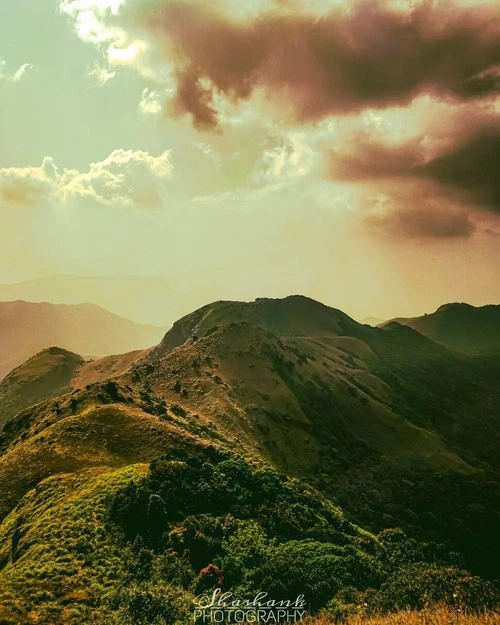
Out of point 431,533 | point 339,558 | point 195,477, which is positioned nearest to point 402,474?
point 431,533

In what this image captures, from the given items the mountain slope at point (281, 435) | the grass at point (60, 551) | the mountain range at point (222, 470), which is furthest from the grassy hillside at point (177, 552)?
the mountain slope at point (281, 435)

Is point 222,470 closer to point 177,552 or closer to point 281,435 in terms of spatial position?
point 177,552

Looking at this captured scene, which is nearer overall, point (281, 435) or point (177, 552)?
point (177, 552)

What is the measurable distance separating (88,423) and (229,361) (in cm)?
6843

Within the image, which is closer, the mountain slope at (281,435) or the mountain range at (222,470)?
the mountain range at (222,470)

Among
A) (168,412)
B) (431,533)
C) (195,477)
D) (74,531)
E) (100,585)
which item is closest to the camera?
(100,585)

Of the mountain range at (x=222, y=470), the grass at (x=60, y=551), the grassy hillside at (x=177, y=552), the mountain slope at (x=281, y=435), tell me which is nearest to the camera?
the grass at (x=60, y=551)

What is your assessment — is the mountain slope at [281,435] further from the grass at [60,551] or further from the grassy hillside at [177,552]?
the grassy hillside at [177,552]

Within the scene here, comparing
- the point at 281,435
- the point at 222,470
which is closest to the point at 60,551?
the point at 222,470

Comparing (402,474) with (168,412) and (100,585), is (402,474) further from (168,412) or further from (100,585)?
(100,585)

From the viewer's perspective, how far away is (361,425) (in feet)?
436

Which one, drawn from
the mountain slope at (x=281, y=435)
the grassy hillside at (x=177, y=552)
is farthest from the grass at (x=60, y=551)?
the mountain slope at (x=281, y=435)

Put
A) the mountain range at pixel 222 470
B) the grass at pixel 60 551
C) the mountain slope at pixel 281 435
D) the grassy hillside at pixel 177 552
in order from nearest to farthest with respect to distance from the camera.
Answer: the grass at pixel 60 551 → the grassy hillside at pixel 177 552 → the mountain range at pixel 222 470 → the mountain slope at pixel 281 435

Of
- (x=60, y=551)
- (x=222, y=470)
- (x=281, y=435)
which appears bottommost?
(x=281, y=435)
